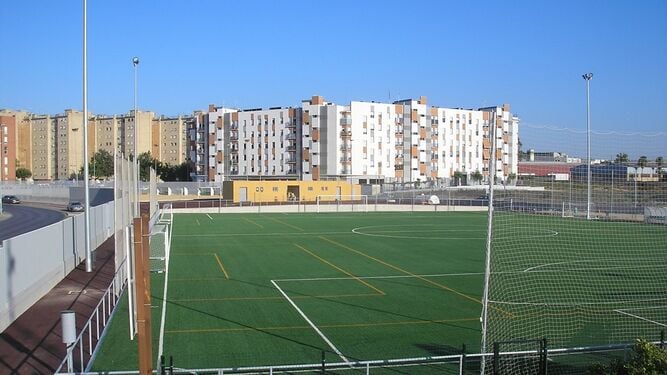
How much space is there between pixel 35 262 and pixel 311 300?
8.57 metres

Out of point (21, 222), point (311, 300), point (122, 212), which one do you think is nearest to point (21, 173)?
point (21, 222)

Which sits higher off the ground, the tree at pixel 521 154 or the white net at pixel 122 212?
the tree at pixel 521 154

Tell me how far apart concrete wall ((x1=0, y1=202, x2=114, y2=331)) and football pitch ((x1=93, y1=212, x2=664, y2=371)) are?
8.99 ft

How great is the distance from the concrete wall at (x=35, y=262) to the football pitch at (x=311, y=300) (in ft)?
8.99

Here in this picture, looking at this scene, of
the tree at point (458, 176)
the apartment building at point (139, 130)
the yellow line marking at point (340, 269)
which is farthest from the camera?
the apartment building at point (139, 130)

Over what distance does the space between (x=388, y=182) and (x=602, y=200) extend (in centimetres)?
9257

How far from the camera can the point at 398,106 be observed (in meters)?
117

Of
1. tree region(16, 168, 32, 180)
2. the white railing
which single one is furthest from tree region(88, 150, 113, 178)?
the white railing

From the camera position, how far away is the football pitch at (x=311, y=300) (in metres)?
14.6

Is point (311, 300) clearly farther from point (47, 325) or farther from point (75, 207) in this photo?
point (75, 207)

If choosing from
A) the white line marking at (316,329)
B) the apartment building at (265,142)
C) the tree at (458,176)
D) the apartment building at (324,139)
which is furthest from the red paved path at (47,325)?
the apartment building at (265,142)

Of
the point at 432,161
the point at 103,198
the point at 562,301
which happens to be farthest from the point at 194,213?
the point at 432,161

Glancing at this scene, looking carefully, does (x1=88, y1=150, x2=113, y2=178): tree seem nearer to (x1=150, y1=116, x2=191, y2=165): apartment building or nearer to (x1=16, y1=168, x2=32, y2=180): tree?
(x1=16, y1=168, x2=32, y2=180): tree

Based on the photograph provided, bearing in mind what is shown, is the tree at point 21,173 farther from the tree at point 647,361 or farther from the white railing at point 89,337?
the tree at point 647,361
